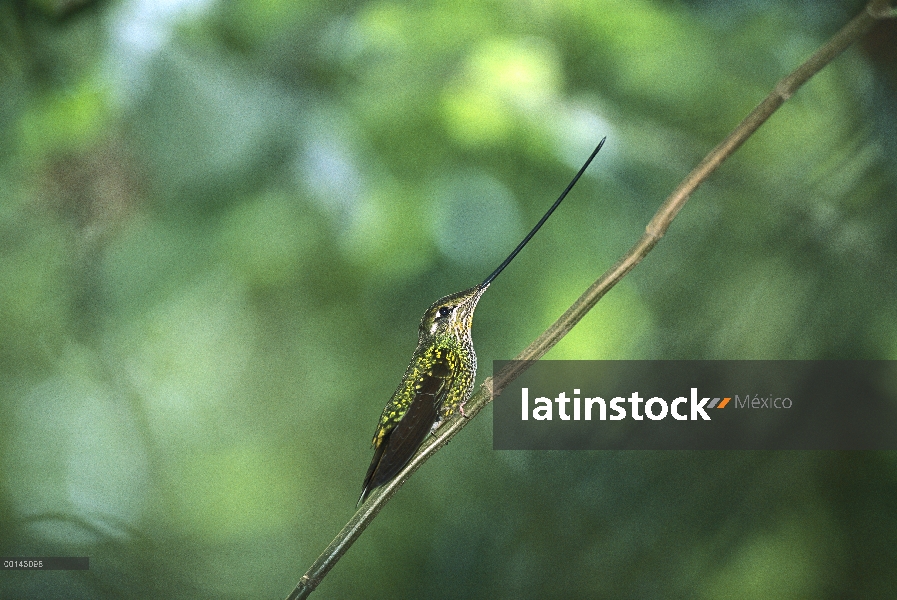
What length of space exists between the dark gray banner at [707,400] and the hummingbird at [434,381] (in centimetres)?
31

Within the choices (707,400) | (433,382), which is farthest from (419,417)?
(707,400)

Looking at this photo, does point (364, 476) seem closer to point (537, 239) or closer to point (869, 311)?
point (537, 239)

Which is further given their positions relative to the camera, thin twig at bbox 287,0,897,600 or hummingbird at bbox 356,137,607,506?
hummingbird at bbox 356,137,607,506

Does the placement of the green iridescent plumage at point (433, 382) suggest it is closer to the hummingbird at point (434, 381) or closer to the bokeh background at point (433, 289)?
the hummingbird at point (434, 381)

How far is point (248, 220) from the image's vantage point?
7.24 feet

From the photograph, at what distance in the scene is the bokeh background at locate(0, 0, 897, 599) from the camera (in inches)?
83.8

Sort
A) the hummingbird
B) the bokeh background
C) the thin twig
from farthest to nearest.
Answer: the bokeh background → the hummingbird → the thin twig

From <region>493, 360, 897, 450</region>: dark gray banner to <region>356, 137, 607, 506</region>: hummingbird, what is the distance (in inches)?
12.2

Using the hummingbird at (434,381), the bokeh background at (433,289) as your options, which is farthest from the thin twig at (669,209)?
the bokeh background at (433,289)

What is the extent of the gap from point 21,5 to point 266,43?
0.77 meters

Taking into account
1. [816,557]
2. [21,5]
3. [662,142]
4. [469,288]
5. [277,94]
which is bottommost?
[816,557]

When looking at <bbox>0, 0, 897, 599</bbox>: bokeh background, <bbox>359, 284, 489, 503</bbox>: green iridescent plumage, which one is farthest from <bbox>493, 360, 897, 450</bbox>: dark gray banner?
<bbox>359, 284, 489, 503</bbox>: green iridescent plumage

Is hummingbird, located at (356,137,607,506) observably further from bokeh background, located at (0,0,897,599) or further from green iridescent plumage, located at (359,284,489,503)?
bokeh background, located at (0,0,897,599)

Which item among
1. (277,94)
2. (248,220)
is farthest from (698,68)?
(248,220)
